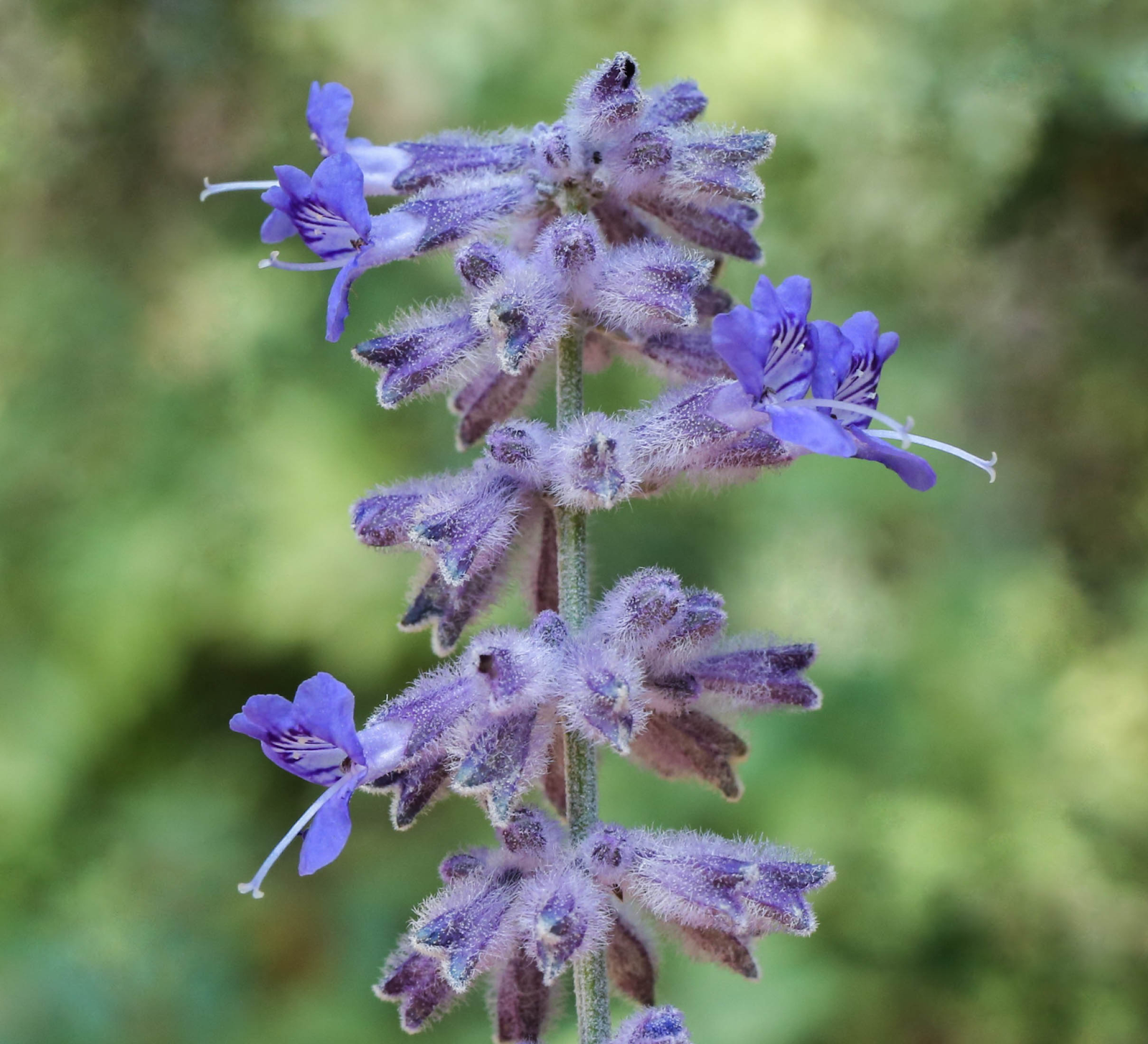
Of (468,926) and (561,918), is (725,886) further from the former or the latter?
(468,926)

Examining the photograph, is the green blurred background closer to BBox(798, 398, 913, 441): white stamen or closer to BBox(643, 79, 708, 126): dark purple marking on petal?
BBox(643, 79, 708, 126): dark purple marking on petal

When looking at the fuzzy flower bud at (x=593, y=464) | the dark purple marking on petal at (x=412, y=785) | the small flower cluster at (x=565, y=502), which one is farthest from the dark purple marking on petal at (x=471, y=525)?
the dark purple marking on petal at (x=412, y=785)

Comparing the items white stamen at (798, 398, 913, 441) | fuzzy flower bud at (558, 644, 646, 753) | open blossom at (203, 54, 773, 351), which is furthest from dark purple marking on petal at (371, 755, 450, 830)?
white stamen at (798, 398, 913, 441)

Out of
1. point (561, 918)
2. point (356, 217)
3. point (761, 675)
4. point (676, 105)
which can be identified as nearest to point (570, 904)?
point (561, 918)

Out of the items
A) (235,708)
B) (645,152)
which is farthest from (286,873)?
(645,152)

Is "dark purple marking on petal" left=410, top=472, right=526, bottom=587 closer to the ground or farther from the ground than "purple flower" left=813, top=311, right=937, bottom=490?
closer to the ground

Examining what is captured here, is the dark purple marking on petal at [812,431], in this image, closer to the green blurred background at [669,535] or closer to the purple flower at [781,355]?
the purple flower at [781,355]
